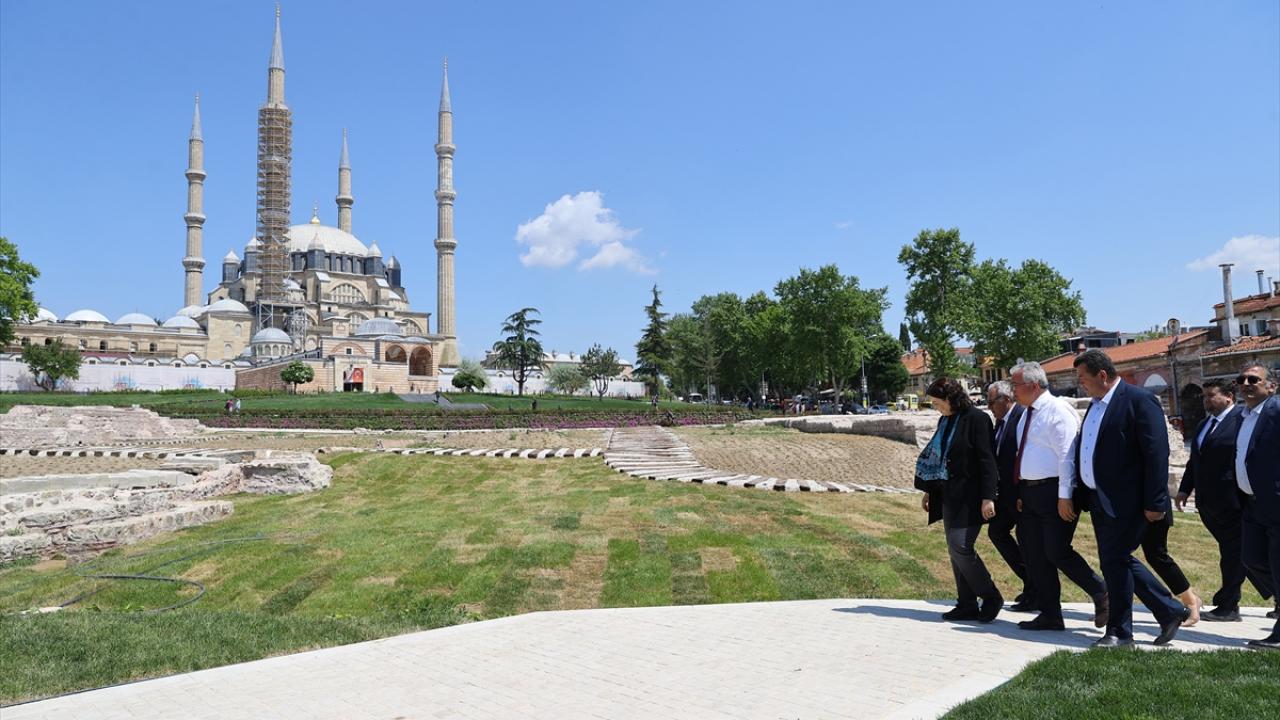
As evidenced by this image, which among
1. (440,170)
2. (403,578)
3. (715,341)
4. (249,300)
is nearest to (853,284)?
(715,341)

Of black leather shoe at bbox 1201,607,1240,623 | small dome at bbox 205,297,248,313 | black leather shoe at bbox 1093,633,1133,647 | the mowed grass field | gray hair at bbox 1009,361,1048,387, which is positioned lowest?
the mowed grass field

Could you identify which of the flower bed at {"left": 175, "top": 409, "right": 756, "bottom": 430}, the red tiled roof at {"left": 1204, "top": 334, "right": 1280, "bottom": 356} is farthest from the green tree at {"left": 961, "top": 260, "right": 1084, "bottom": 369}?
the flower bed at {"left": 175, "top": 409, "right": 756, "bottom": 430}

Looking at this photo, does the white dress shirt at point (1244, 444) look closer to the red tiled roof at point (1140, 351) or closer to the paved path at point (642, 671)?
the paved path at point (642, 671)

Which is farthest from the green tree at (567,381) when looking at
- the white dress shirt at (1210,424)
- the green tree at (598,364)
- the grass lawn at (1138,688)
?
the grass lawn at (1138,688)

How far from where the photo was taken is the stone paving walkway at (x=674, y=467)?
1255 cm

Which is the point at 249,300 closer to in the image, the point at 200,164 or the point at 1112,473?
the point at 200,164

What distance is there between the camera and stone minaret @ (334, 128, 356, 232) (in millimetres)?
98750

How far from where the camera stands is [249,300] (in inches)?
3401

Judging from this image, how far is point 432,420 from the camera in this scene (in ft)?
101

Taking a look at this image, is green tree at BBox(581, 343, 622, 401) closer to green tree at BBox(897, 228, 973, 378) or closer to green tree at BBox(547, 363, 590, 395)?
green tree at BBox(547, 363, 590, 395)

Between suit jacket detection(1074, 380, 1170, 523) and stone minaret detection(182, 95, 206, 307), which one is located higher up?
stone minaret detection(182, 95, 206, 307)

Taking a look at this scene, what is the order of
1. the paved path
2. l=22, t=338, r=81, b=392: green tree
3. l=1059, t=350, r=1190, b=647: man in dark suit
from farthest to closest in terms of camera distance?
l=22, t=338, r=81, b=392: green tree < l=1059, t=350, r=1190, b=647: man in dark suit < the paved path

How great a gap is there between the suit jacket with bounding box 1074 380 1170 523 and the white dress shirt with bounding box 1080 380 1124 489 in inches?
1.0

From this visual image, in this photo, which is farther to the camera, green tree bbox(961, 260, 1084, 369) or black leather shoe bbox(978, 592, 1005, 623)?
green tree bbox(961, 260, 1084, 369)
